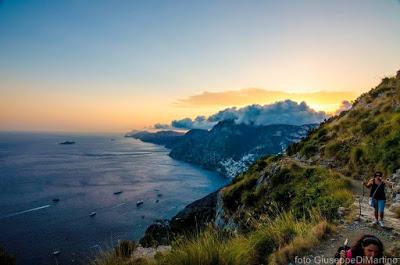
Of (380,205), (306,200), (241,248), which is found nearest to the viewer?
(241,248)

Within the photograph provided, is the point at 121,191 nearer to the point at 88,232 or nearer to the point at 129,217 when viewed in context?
the point at 129,217

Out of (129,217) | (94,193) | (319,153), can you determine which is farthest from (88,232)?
(319,153)

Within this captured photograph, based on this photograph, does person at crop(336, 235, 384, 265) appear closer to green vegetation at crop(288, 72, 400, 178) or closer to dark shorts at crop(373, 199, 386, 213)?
dark shorts at crop(373, 199, 386, 213)

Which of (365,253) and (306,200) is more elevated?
(365,253)

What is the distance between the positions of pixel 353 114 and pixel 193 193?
115768 mm

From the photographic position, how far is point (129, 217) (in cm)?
9812

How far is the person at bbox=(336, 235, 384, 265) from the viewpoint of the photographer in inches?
195

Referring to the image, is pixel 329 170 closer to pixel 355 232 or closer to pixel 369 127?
pixel 369 127

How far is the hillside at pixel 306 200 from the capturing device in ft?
22.5

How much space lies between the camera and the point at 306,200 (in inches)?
630

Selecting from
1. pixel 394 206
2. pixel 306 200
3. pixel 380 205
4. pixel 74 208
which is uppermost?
pixel 380 205

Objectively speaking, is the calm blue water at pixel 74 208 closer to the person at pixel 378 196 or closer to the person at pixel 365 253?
the person at pixel 378 196

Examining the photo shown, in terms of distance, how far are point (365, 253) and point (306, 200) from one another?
11431 millimetres

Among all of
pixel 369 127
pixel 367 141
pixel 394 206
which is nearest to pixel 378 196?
pixel 394 206
